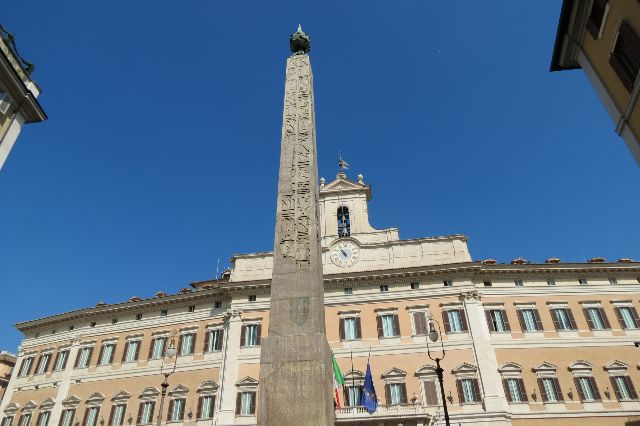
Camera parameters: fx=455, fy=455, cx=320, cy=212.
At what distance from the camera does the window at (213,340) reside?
25.8m

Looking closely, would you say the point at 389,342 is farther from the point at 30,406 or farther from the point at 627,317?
the point at 30,406

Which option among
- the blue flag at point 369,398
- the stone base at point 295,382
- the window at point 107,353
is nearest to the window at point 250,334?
the blue flag at point 369,398

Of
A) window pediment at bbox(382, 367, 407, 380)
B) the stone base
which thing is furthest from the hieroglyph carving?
window pediment at bbox(382, 367, 407, 380)

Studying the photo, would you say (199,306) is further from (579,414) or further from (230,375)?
(579,414)

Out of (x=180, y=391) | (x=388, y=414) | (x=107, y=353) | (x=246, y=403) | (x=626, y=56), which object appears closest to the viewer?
(x=626, y=56)

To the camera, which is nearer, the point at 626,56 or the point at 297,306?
the point at 297,306

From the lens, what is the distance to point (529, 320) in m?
24.0

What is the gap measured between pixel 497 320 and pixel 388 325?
574 cm

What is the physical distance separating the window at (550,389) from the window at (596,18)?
16602 mm

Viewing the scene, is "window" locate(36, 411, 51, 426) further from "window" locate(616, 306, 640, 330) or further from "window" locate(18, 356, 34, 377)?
"window" locate(616, 306, 640, 330)

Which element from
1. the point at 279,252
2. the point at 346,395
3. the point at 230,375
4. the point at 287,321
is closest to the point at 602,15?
the point at 279,252

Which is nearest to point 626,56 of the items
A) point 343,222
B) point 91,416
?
point 343,222

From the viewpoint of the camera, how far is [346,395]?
2269 cm

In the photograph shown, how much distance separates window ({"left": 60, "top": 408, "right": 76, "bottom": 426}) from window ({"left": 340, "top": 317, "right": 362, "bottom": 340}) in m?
15.8
